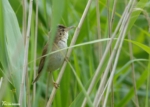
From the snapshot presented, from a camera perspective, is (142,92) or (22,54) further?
(142,92)

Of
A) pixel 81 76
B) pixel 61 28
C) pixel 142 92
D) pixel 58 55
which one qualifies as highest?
pixel 61 28

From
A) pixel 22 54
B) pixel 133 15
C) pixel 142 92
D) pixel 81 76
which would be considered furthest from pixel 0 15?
pixel 142 92

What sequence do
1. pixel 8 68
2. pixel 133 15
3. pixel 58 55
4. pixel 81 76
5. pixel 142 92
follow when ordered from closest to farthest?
pixel 8 68 < pixel 133 15 < pixel 58 55 < pixel 81 76 < pixel 142 92

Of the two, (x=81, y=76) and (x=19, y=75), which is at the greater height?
(x=19, y=75)

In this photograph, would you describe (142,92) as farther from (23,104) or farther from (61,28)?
(23,104)

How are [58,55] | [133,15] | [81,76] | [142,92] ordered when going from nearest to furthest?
[133,15] < [58,55] < [81,76] < [142,92]

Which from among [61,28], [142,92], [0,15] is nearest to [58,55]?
[61,28]

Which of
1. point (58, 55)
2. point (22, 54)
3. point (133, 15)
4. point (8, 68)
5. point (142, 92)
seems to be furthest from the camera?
point (142, 92)

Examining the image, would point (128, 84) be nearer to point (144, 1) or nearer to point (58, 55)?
A: point (58, 55)

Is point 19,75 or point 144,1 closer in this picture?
point 19,75
